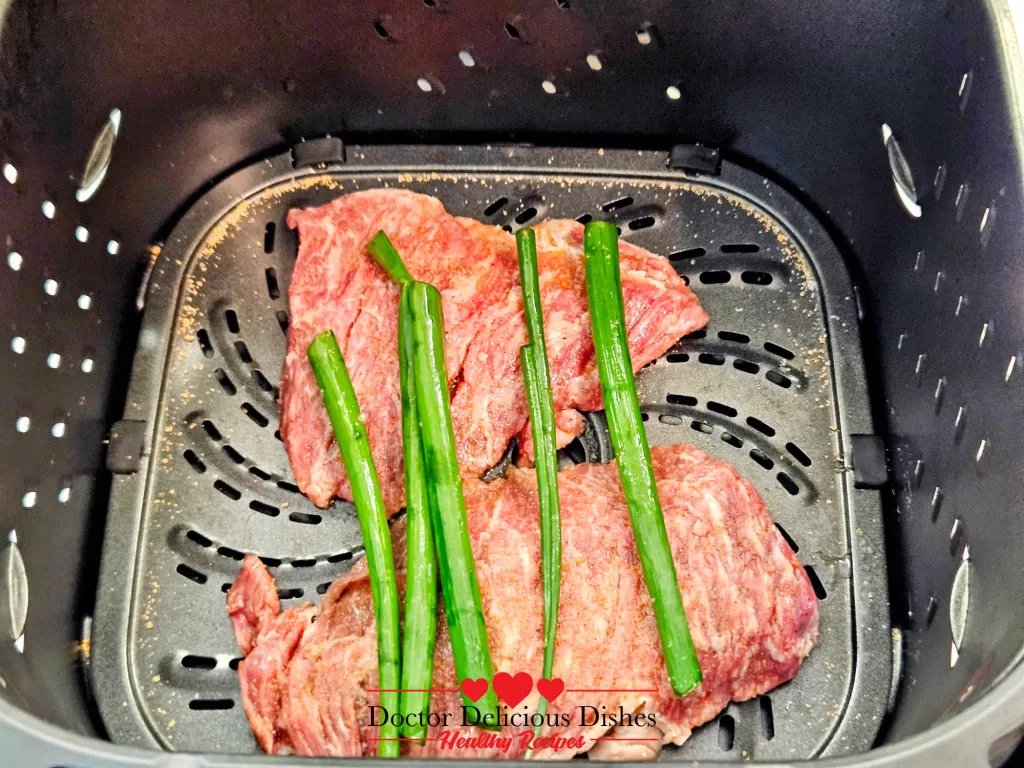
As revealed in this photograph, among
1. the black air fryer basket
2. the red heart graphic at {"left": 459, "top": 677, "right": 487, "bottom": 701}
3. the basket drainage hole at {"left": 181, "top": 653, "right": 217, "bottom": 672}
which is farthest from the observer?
the basket drainage hole at {"left": 181, "top": 653, "right": 217, "bottom": 672}

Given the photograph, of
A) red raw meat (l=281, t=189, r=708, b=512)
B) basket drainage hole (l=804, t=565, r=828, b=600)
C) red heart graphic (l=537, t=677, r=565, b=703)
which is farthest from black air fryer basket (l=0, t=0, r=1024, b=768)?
red heart graphic (l=537, t=677, r=565, b=703)

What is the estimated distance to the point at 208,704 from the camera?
1.60 metres

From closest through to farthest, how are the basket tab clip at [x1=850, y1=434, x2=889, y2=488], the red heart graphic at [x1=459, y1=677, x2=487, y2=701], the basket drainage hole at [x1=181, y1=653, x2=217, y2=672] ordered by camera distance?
the red heart graphic at [x1=459, y1=677, x2=487, y2=701], the basket drainage hole at [x1=181, y1=653, x2=217, y2=672], the basket tab clip at [x1=850, y1=434, x2=889, y2=488]

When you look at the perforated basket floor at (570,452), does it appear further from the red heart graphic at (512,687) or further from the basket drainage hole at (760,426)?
the red heart graphic at (512,687)

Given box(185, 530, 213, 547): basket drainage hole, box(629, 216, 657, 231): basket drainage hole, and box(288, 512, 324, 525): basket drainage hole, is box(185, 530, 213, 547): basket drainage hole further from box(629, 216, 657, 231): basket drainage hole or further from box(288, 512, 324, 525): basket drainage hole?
box(629, 216, 657, 231): basket drainage hole

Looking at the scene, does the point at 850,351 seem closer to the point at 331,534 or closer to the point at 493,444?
the point at 493,444

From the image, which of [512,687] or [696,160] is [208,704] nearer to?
[512,687]

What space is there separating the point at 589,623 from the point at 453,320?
730 millimetres

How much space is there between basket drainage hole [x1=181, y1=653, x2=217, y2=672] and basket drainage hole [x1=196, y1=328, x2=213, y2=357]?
0.69 meters

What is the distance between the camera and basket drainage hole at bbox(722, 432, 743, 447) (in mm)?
1800

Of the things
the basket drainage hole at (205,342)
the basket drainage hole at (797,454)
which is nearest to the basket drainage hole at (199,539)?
the basket drainage hole at (205,342)

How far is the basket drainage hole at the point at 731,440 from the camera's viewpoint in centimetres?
180

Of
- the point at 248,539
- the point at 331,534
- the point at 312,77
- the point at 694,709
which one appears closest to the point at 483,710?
the point at 694,709

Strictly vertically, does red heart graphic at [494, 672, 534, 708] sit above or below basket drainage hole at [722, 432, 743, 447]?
below
